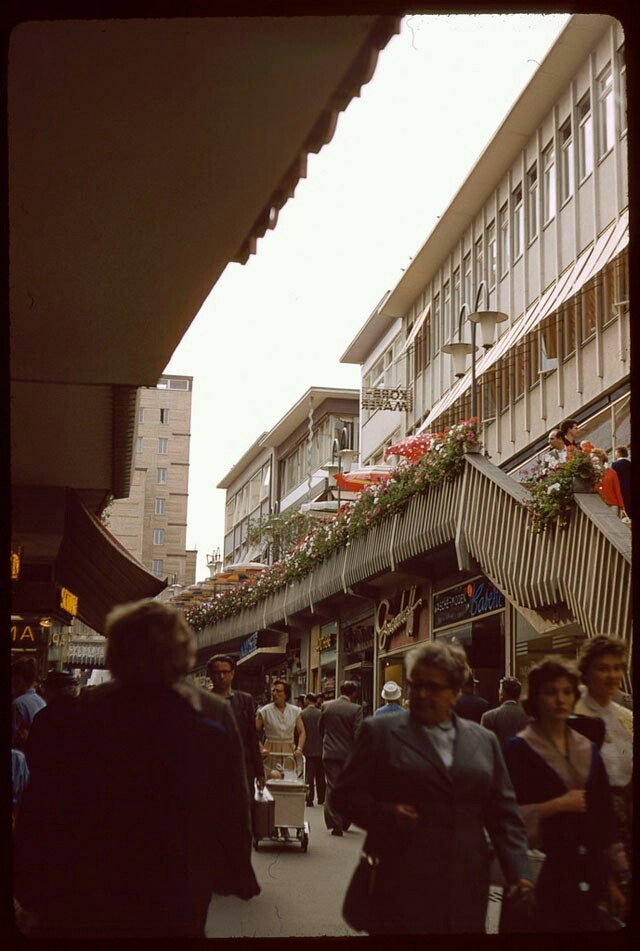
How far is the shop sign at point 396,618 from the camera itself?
4.42 metres

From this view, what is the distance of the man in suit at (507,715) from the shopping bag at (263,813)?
25.9 inches

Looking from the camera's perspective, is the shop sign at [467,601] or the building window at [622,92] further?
the shop sign at [467,601]

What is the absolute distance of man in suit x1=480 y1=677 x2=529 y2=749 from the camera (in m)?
3.45

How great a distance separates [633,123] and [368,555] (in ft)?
6.53

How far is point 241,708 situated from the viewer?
11.7 feet

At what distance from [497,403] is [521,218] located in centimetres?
211

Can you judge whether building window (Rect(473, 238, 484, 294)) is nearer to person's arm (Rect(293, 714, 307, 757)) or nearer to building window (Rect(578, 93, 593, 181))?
building window (Rect(578, 93, 593, 181))

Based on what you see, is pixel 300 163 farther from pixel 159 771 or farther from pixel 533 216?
pixel 533 216

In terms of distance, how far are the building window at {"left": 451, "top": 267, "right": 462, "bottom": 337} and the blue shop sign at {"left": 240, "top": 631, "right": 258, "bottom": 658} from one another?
1.47m

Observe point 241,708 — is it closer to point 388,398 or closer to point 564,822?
point 564,822

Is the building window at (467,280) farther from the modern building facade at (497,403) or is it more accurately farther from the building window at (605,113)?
the building window at (605,113)

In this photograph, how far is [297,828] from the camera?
327 cm

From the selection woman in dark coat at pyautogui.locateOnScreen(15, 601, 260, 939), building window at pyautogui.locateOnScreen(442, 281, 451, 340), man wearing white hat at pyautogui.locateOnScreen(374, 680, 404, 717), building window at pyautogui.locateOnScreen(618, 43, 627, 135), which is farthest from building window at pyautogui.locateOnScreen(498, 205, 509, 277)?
woman in dark coat at pyautogui.locateOnScreen(15, 601, 260, 939)

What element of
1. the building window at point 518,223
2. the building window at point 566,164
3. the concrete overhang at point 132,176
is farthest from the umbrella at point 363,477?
the building window at point 566,164
